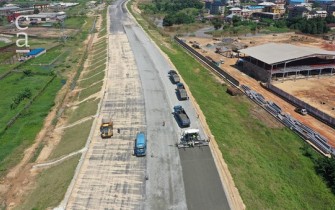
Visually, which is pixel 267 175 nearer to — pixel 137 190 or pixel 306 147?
pixel 306 147

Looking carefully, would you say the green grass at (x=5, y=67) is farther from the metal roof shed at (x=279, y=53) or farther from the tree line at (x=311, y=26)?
the tree line at (x=311, y=26)

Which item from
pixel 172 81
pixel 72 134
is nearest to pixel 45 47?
pixel 172 81

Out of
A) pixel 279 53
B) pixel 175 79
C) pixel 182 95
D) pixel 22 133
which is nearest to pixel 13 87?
pixel 22 133

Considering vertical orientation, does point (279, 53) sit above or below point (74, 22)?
below

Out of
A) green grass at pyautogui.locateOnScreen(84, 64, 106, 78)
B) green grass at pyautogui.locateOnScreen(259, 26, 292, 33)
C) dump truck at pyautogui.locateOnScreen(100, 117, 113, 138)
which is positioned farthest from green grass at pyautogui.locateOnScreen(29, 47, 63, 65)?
green grass at pyautogui.locateOnScreen(259, 26, 292, 33)

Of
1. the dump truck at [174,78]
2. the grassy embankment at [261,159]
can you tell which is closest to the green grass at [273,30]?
the grassy embankment at [261,159]

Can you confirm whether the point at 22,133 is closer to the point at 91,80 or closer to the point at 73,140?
the point at 73,140
